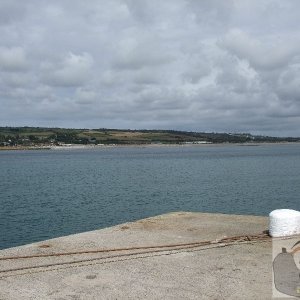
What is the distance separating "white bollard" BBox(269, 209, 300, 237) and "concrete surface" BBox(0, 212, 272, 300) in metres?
0.46

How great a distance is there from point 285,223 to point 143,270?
4380 mm

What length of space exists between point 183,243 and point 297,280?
390cm

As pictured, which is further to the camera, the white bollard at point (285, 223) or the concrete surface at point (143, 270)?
the white bollard at point (285, 223)

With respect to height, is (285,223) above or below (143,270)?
above

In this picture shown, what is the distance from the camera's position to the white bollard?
39.6 feet

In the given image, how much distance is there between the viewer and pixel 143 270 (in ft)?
32.0

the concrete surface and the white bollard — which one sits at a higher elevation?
the white bollard

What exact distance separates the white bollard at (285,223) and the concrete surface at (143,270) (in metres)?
0.46

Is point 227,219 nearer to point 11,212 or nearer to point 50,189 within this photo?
point 11,212

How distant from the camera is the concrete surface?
8.41 meters

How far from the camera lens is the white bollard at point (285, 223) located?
12.1 meters

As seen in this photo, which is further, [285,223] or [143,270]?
[285,223]

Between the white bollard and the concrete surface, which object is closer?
the concrete surface

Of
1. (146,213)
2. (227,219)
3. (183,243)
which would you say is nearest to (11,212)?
(146,213)
